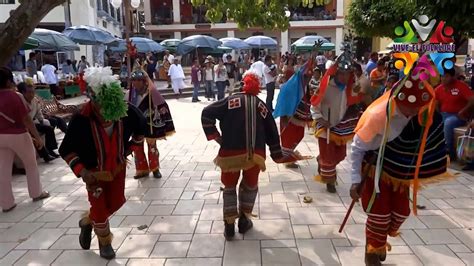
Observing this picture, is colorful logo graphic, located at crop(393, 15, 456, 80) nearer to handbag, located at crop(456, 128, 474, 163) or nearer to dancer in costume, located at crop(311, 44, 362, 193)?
dancer in costume, located at crop(311, 44, 362, 193)

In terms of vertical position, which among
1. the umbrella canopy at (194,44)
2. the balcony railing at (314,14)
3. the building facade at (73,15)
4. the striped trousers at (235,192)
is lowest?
the striped trousers at (235,192)

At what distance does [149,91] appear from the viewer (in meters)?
6.31

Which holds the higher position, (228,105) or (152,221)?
(228,105)

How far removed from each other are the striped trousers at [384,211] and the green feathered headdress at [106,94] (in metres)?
2.09

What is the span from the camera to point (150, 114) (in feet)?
21.0

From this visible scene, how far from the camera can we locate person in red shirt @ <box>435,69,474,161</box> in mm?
6906

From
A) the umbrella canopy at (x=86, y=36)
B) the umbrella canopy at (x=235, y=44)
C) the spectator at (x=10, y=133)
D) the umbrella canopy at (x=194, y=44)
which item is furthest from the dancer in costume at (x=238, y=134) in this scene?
the umbrella canopy at (x=235, y=44)

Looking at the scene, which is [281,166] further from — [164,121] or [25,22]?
[25,22]

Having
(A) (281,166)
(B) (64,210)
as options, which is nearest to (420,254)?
(A) (281,166)

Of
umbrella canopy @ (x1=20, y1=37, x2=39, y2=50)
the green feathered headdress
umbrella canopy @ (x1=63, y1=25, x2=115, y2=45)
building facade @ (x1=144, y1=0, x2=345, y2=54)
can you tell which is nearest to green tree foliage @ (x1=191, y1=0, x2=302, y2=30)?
the green feathered headdress

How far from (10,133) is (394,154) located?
13.8 ft

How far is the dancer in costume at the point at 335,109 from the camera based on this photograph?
5.42 meters

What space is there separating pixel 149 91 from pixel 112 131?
8.24 feet

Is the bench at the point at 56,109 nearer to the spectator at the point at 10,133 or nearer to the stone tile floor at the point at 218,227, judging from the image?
the stone tile floor at the point at 218,227
